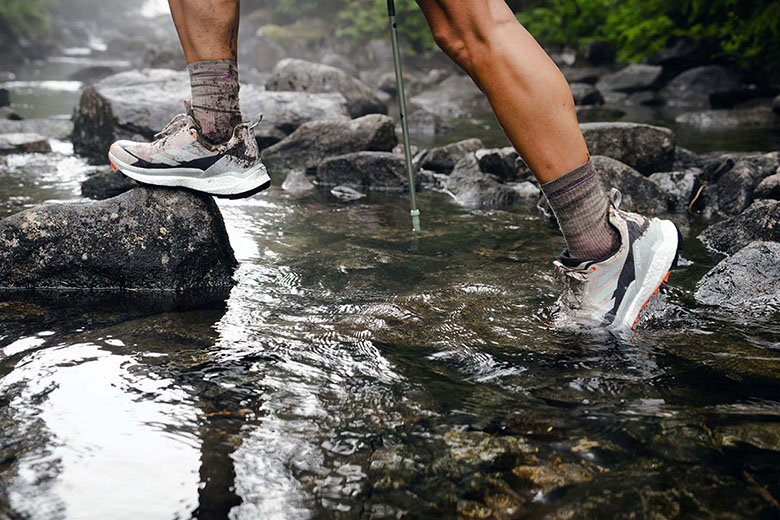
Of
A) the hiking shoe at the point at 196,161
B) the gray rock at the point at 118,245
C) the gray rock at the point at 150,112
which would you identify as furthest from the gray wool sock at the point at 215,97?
the gray rock at the point at 150,112

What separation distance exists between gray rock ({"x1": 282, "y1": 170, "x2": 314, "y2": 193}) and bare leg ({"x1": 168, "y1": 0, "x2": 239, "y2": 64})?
288cm

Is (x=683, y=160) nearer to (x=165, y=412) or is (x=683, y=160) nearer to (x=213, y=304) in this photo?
(x=213, y=304)

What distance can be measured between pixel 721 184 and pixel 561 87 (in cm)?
338

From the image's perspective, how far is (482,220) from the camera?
465 cm

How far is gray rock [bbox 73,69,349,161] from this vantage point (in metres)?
7.88

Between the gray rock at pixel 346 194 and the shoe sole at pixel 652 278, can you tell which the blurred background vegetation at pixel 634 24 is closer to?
the gray rock at pixel 346 194

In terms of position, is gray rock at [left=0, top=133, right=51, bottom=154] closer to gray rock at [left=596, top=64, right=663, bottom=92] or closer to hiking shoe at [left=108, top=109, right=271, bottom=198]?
hiking shoe at [left=108, top=109, right=271, bottom=198]

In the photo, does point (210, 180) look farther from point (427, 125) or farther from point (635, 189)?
point (427, 125)

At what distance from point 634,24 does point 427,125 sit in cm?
868

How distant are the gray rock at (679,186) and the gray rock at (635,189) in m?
0.08

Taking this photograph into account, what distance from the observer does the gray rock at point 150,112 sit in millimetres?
7883

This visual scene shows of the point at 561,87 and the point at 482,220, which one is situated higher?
the point at 561,87

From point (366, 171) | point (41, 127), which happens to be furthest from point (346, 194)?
point (41, 127)

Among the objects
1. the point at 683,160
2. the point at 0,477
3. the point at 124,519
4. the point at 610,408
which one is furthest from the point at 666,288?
the point at 683,160
